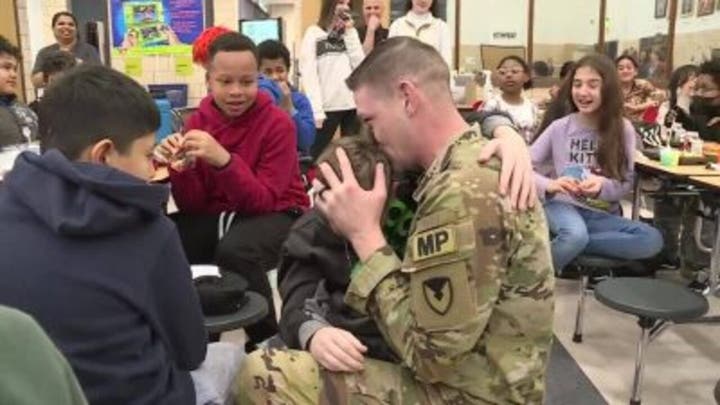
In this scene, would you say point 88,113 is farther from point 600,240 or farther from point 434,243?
point 600,240

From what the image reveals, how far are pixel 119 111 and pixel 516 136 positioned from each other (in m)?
0.81

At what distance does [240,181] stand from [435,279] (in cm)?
111

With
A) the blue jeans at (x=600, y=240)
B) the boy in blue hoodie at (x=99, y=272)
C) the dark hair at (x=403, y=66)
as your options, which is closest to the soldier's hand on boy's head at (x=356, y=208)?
the dark hair at (x=403, y=66)

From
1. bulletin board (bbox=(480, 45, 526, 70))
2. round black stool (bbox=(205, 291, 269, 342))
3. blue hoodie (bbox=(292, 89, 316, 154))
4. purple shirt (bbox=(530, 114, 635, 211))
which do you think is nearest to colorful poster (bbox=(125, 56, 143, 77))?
blue hoodie (bbox=(292, 89, 316, 154))

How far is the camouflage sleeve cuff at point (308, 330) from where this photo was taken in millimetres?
1497

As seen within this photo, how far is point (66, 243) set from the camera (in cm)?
108

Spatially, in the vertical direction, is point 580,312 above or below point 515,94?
below

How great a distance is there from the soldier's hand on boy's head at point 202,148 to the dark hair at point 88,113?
0.80 metres

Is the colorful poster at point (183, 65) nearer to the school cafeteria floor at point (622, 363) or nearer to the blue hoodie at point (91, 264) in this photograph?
the school cafeteria floor at point (622, 363)

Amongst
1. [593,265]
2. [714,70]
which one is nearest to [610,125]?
[593,265]

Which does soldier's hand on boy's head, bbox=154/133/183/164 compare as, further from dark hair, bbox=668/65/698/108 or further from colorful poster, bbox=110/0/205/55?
colorful poster, bbox=110/0/205/55

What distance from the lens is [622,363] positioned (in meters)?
2.89

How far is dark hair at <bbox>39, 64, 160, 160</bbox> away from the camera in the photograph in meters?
1.28

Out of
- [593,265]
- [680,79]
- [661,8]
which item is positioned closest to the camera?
[593,265]
